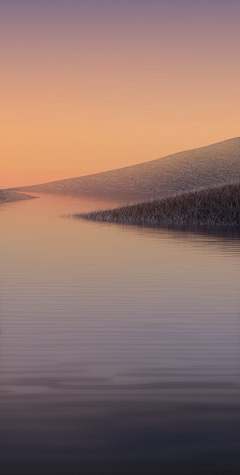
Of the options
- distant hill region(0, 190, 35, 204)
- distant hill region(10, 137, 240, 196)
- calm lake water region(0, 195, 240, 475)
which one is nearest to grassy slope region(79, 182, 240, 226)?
calm lake water region(0, 195, 240, 475)

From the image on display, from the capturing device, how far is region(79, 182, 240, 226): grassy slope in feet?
153

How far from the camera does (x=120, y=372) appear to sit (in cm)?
979

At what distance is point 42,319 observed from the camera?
13820 mm

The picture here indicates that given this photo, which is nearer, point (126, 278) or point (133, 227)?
point (126, 278)

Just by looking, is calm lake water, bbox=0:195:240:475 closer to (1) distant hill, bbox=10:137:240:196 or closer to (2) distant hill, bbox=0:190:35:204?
(2) distant hill, bbox=0:190:35:204

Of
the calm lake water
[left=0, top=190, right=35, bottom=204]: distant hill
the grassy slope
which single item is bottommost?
the calm lake water

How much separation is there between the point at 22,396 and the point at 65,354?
2.29 m

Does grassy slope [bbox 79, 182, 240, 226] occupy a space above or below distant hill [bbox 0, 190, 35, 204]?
below

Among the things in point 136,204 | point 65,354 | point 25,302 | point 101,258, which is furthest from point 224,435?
point 136,204

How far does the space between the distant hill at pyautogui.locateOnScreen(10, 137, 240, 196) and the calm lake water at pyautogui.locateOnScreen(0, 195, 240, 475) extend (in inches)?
5298

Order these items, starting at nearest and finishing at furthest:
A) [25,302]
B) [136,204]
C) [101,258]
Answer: [25,302]
[101,258]
[136,204]

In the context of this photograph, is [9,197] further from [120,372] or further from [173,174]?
[120,372]

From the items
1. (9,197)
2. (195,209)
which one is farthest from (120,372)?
(9,197)

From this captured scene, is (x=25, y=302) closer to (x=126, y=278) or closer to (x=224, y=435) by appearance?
(x=126, y=278)
